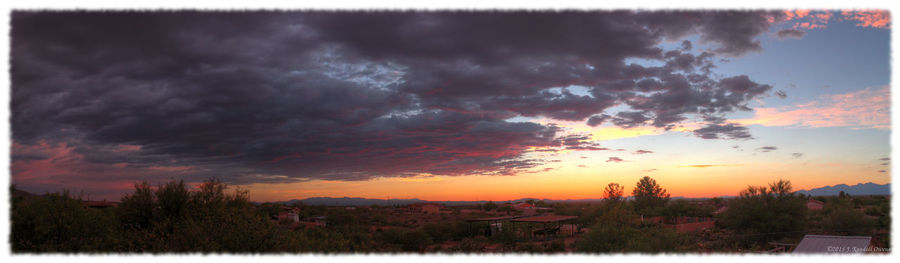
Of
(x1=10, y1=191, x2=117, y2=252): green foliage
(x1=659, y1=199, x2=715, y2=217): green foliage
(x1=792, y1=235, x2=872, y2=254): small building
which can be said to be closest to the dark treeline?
(x1=10, y1=191, x2=117, y2=252): green foliage

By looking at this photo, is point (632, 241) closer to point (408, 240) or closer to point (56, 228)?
point (56, 228)

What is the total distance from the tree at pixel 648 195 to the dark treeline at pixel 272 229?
69.4 feet

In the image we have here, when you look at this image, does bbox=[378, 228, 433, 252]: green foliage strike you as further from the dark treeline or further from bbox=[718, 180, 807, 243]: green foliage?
bbox=[718, 180, 807, 243]: green foliage

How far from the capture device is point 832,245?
20781 mm

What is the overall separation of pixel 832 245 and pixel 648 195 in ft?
153

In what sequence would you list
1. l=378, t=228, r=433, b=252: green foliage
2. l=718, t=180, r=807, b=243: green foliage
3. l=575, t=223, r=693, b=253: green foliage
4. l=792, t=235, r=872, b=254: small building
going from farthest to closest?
l=378, t=228, r=433, b=252: green foliage, l=718, t=180, r=807, b=243: green foliage, l=792, t=235, r=872, b=254: small building, l=575, t=223, r=693, b=253: green foliage

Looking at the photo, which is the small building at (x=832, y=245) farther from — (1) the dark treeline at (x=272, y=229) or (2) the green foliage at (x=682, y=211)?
(2) the green foliage at (x=682, y=211)

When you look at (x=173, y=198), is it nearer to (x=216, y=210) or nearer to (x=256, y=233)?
(x=216, y=210)

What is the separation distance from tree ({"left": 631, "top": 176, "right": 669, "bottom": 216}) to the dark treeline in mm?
21165

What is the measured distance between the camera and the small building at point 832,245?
63.9 ft

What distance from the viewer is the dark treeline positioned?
17500mm

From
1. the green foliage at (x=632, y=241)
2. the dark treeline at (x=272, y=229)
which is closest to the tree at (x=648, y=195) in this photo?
the dark treeline at (x=272, y=229)

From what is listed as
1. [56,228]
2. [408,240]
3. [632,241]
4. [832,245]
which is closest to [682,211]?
[408,240]
